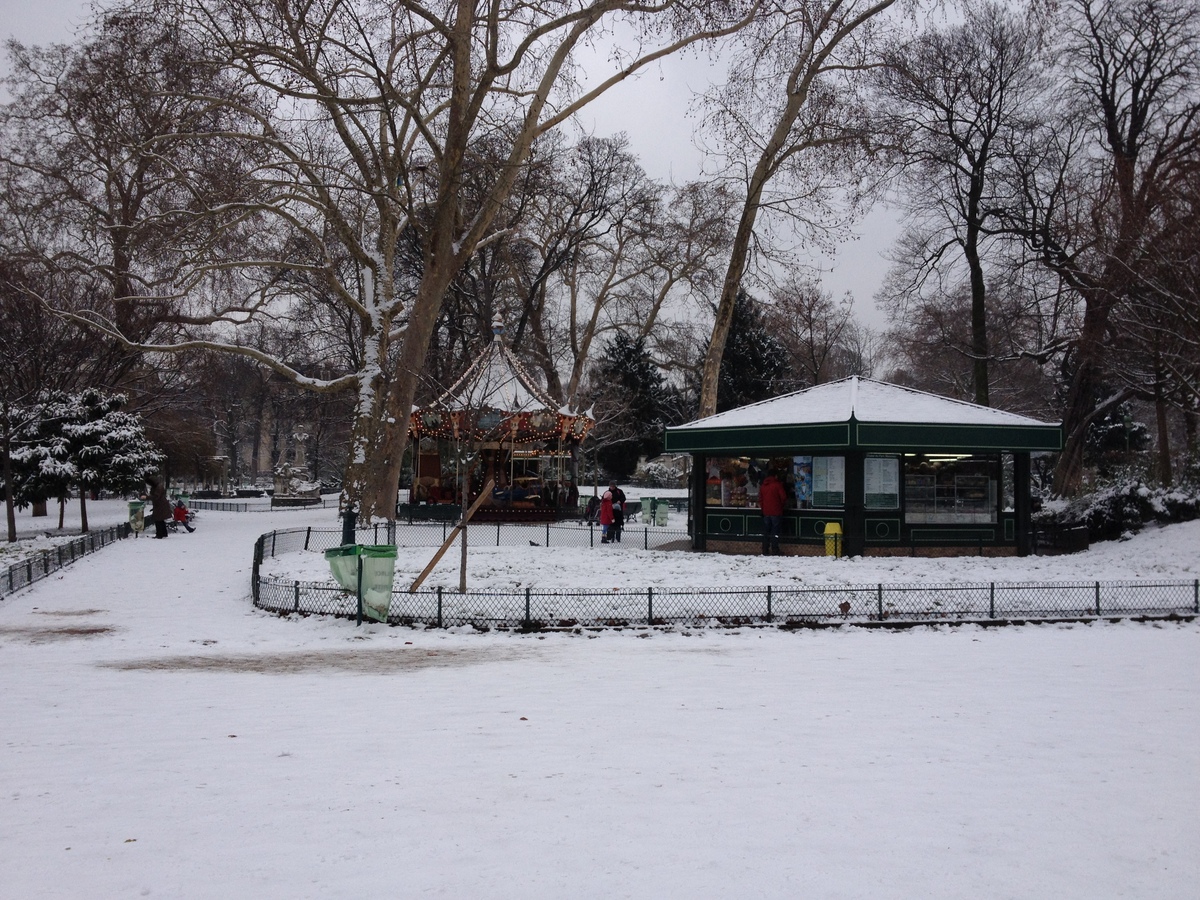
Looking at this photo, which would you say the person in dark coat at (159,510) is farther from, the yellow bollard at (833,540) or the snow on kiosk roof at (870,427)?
the yellow bollard at (833,540)

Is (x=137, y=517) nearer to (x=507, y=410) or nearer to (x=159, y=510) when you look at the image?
(x=159, y=510)

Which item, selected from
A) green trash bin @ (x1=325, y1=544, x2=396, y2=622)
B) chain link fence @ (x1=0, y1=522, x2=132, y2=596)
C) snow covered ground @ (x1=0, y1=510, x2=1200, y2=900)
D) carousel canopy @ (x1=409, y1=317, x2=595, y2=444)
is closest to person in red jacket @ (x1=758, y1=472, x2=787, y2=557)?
snow covered ground @ (x1=0, y1=510, x2=1200, y2=900)

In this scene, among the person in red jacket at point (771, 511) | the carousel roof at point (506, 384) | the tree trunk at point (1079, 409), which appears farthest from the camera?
the carousel roof at point (506, 384)

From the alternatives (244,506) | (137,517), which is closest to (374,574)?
(137,517)

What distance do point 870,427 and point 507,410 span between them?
13734mm

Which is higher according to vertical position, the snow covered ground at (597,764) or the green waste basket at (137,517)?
the green waste basket at (137,517)

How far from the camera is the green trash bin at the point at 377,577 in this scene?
13539 mm

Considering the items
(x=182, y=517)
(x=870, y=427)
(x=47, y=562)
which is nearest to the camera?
(x=47, y=562)

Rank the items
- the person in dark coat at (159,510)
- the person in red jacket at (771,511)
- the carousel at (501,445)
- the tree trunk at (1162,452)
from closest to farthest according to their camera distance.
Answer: the person in red jacket at (771,511) → the tree trunk at (1162,452) → the person in dark coat at (159,510) → the carousel at (501,445)

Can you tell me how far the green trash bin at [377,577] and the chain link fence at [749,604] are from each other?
0.45 metres

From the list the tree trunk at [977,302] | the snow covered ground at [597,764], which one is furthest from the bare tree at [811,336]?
the snow covered ground at [597,764]

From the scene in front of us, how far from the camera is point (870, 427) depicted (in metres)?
21.7

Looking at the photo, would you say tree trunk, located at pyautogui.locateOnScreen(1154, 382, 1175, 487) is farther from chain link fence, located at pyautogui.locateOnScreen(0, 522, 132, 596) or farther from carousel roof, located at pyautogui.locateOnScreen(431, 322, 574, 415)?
chain link fence, located at pyautogui.locateOnScreen(0, 522, 132, 596)

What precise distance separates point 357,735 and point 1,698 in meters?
3.80
